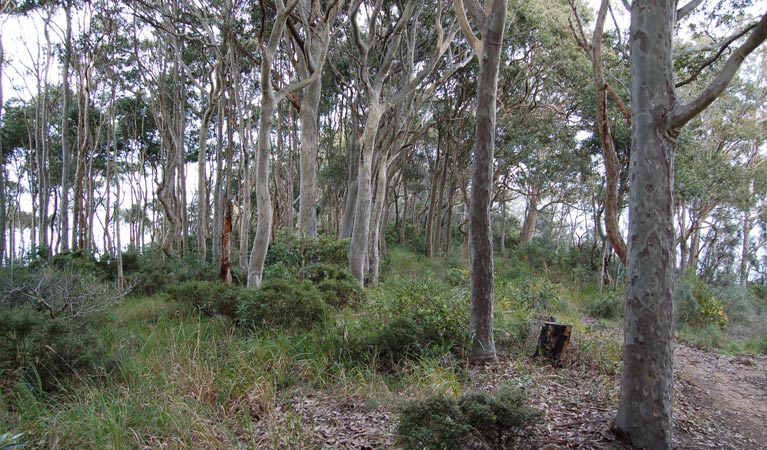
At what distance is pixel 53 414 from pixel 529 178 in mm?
20569

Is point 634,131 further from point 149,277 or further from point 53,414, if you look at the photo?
point 149,277

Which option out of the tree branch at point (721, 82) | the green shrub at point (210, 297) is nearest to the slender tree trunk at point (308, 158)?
the green shrub at point (210, 297)

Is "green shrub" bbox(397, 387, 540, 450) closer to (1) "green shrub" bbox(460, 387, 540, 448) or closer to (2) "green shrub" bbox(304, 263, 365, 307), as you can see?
(1) "green shrub" bbox(460, 387, 540, 448)

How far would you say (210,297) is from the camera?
7500mm

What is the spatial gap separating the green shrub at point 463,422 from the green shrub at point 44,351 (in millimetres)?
3588

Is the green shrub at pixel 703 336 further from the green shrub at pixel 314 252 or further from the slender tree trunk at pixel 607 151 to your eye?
the green shrub at pixel 314 252

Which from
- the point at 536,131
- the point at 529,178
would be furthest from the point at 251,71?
the point at 529,178

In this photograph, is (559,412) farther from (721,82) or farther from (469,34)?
(469,34)

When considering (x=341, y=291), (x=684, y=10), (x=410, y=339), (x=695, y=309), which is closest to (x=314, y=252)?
(x=341, y=291)

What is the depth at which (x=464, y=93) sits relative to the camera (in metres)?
17.5

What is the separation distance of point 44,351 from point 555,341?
575 centimetres

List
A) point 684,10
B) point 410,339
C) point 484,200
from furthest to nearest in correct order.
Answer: point 410,339 < point 484,200 < point 684,10

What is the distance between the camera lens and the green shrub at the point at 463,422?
3.09 meters

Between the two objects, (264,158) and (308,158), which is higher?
(308,158)
